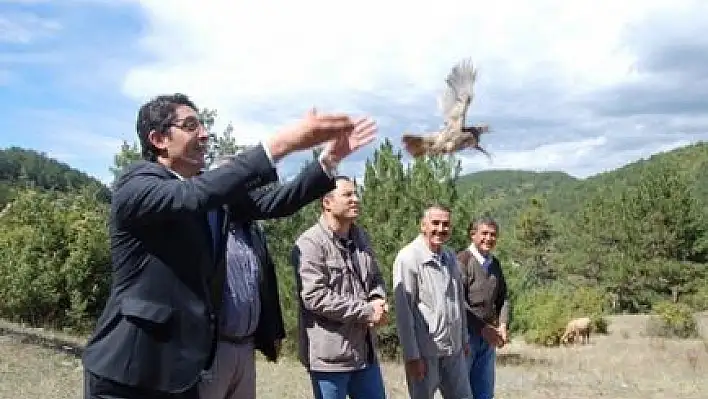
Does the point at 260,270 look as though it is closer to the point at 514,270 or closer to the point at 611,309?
the point at 514,270

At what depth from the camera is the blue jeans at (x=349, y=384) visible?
4.28m

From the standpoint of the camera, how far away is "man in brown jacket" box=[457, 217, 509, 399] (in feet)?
19.3

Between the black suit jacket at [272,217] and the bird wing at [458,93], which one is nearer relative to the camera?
the black suit jacket at [272,217]

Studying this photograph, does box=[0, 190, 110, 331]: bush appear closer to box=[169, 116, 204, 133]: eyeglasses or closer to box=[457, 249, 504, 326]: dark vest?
box=[457, 249, 504, 326]: dark vest

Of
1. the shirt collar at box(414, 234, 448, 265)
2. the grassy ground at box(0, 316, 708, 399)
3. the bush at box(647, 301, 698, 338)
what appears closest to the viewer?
the shirt collar at box(414, 234, 448, 265)

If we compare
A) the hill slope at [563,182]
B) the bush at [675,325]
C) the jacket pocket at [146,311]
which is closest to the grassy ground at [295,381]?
the hill slope at [563,182]

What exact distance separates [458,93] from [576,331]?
19663mm

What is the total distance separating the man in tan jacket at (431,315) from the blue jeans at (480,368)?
2.25 feet

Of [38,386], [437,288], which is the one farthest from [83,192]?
[437,288]

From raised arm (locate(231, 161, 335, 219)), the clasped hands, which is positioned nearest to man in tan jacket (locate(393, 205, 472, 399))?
the clasped hands

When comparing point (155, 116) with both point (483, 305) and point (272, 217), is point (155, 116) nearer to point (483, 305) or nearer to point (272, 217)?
point (272, 217)

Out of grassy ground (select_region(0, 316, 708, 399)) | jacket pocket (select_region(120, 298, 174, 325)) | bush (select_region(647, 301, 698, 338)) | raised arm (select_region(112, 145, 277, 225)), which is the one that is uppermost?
raised arm (select_region(112, 145, 277, 225))

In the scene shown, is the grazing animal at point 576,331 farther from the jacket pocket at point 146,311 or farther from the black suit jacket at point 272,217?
the jacket pocket at point 146,311

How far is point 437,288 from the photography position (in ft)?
16.7
